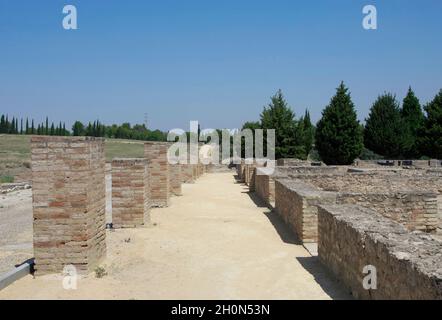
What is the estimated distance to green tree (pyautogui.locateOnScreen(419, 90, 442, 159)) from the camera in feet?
121

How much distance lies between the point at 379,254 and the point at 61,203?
447 centimetres

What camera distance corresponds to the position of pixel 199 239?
8.82m

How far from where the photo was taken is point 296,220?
9023 mm

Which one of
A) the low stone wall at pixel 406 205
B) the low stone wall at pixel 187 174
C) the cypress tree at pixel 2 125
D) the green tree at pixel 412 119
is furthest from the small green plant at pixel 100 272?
the cypress tree at pixel 2 125

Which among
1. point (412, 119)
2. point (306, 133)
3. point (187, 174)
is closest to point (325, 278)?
point (187, 174)

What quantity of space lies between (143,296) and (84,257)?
145 centimetres

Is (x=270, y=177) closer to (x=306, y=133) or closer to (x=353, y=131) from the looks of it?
(x=353, y=131)

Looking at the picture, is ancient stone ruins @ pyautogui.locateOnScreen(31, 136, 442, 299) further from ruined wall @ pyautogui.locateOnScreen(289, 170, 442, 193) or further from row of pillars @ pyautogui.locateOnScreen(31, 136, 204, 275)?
ruined wall @ pyautogui.locateOnScreen(289, 170, 442, 193)

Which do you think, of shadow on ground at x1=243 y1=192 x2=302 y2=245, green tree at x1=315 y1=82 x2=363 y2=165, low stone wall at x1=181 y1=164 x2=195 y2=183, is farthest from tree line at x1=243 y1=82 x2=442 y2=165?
shadow on ground at x1=243 y1=192 x2=302 y2=245

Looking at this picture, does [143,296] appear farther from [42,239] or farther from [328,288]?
[328,288]

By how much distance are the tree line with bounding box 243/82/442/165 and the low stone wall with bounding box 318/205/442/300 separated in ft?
96.4

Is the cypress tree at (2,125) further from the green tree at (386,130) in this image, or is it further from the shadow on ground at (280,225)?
the shadow on ground at (280,225)

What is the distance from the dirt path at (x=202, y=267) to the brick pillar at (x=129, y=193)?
473mm

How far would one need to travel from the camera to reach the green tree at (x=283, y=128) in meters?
35.9
